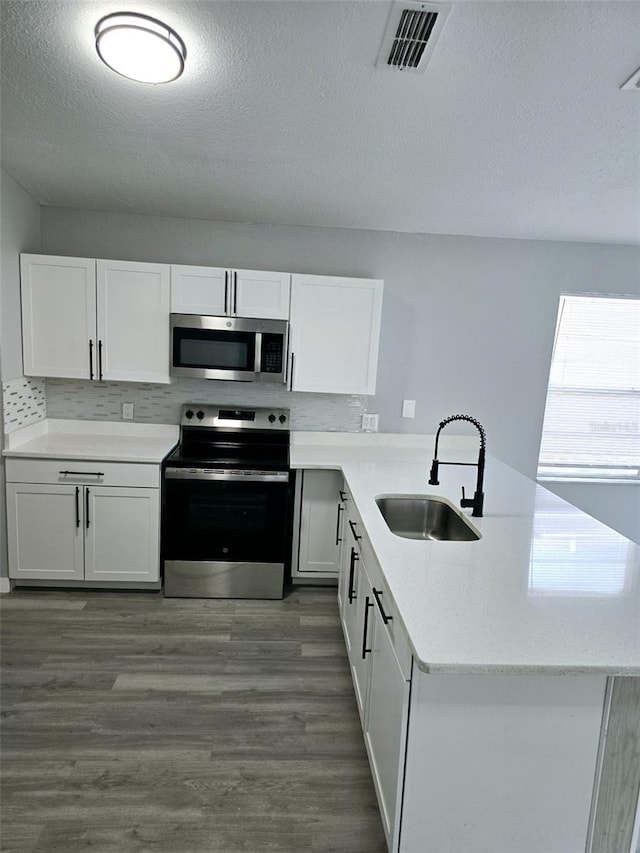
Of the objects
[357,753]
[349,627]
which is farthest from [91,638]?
[357,753]

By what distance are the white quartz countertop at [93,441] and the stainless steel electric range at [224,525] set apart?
211mm

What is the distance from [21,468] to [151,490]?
0.74m

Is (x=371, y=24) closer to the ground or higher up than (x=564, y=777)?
higher up

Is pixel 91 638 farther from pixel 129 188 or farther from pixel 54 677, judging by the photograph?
pixel 129 188

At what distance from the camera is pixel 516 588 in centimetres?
152

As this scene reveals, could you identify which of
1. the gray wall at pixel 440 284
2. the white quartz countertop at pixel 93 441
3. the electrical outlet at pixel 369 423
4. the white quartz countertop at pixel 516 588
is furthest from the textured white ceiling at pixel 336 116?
the white quartz countertop at pixel 516 588

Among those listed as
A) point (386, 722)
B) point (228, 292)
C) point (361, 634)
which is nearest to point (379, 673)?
point (386, 722)

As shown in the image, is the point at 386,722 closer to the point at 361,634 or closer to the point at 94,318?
the point at 361,634

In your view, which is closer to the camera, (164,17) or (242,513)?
(164,17)

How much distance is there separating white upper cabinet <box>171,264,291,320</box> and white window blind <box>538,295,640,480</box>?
2.01 meters

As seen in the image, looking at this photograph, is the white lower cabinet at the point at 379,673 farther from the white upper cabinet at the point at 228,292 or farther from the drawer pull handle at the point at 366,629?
the white upper cabinet at the point at 228,292

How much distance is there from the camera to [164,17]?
1.43 m

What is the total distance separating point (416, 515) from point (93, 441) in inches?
82.2

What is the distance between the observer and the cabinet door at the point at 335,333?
3188mm
